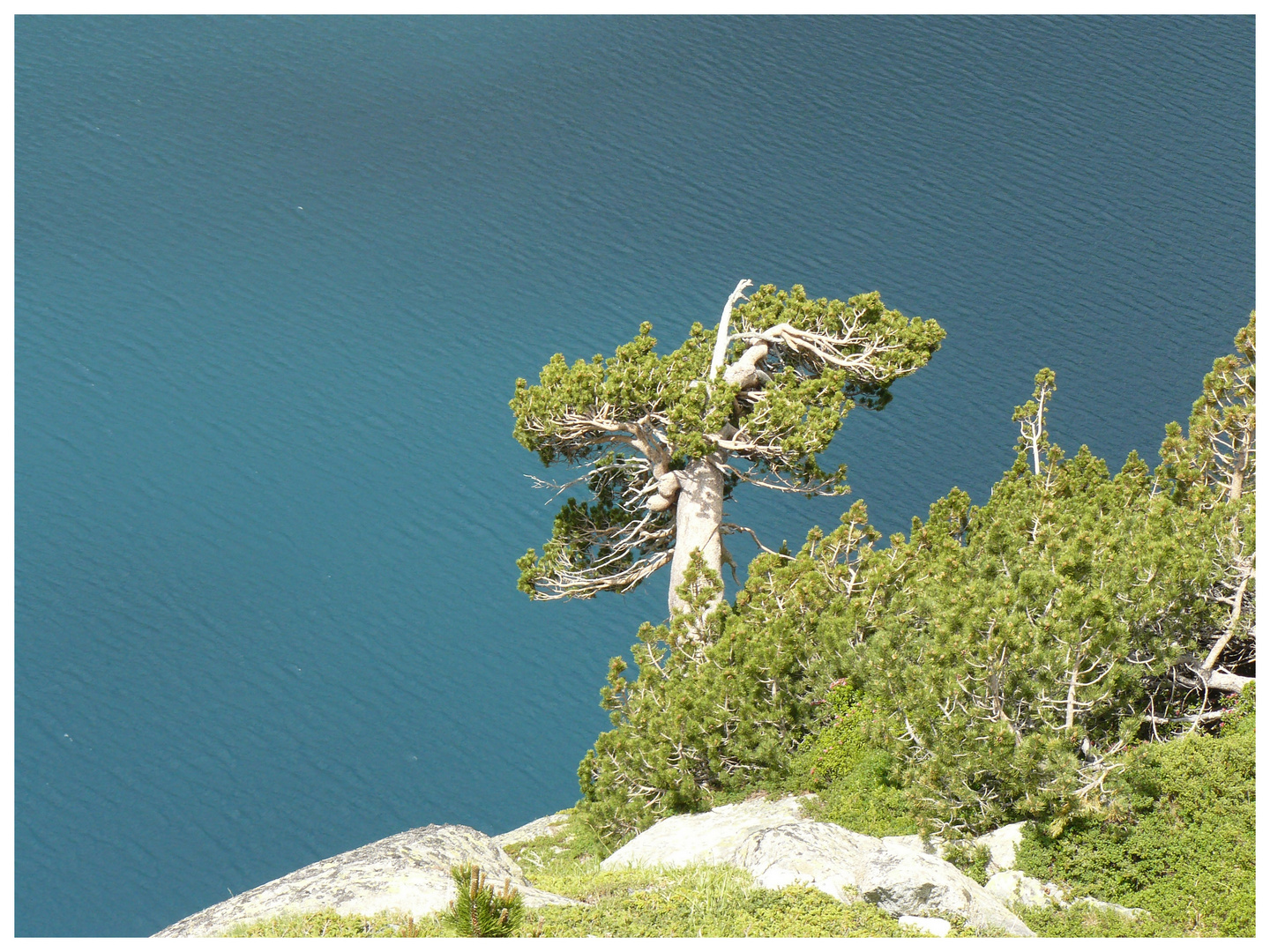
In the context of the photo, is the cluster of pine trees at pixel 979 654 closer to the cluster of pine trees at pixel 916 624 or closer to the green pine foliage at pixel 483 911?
the cluster of pine trees at pixel 916 624

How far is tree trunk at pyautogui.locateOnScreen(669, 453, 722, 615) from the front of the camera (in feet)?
43.3

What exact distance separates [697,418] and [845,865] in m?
5.31

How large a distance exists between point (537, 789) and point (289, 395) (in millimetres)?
9181

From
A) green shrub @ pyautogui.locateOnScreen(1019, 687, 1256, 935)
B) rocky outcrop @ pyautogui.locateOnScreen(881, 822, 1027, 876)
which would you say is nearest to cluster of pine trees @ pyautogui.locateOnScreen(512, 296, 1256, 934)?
green shrub @ pyautogui.locateOnScreen(1019, 687, 1256, 935)

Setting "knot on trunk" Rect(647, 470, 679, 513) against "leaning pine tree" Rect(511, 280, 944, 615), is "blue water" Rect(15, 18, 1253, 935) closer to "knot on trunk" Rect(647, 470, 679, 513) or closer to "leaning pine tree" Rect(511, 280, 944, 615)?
"leaning pine tree" Rect(511, 280, 944, 615)

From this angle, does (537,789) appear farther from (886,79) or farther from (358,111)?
(886,79)

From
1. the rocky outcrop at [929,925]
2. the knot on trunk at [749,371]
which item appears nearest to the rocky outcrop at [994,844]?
the rocky outcrop at [929,925]

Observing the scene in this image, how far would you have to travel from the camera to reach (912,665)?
8.98 metres

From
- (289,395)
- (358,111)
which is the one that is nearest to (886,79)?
(358,111)

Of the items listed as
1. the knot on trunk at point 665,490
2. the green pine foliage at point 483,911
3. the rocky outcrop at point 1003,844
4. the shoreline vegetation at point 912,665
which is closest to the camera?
the green pine foliage at point 483,911

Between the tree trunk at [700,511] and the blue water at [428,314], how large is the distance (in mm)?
3556

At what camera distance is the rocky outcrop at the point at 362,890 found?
26.1 ft

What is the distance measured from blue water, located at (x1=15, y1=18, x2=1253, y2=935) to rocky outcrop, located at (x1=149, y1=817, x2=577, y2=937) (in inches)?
193

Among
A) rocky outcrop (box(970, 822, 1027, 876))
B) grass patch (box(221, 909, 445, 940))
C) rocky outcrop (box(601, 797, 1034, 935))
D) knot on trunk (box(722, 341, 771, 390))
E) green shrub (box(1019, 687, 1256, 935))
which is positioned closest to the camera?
grass patch (box(221, 909, 445, 940))
